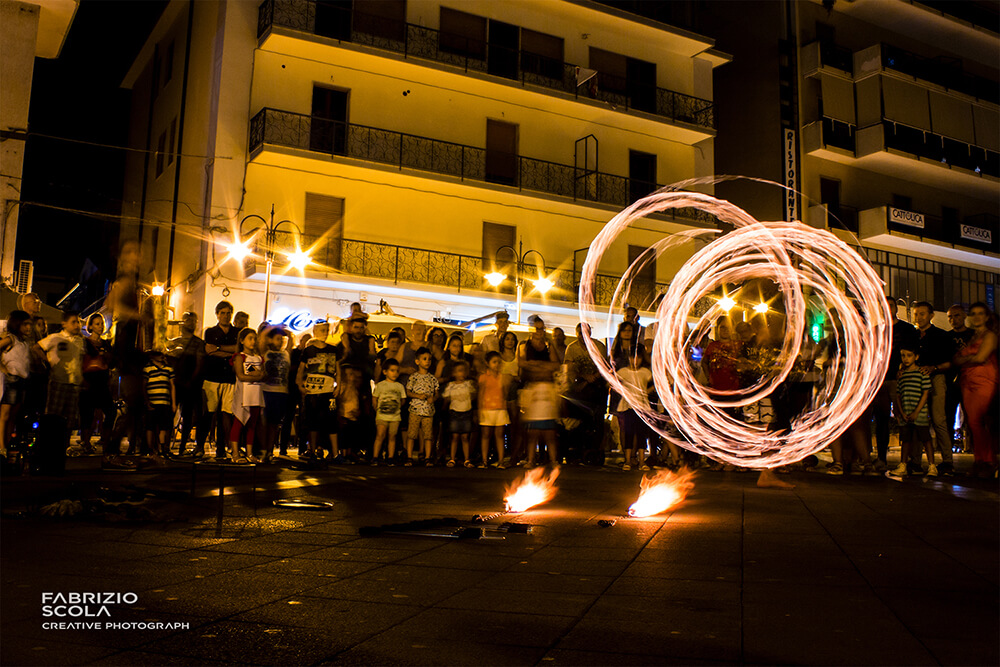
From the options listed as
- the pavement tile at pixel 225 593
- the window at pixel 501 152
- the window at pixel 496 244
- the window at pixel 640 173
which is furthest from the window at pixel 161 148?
the pavement tile at pixel 225 593

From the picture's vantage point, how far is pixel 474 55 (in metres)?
26.6

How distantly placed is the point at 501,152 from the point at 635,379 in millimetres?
16943

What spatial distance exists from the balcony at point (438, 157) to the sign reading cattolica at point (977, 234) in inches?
493

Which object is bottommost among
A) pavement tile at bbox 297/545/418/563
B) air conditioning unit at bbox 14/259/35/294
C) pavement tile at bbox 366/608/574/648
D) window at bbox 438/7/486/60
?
pavement tile at bbox 366/608/574/648

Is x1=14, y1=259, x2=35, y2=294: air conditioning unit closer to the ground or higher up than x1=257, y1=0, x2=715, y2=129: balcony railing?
closer to the ground

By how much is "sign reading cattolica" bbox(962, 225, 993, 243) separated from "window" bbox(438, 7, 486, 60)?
68.7 ft

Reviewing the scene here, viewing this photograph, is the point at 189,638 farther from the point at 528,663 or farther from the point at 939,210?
the point at 939,210

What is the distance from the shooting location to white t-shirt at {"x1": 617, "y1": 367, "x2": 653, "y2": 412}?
37.5ft

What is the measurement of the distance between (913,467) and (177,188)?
21744 mm

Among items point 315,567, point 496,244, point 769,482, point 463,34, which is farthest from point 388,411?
point 463,34

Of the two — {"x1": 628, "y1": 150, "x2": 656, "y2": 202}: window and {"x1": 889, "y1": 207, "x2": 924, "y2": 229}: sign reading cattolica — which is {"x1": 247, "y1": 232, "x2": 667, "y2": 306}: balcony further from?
{"x1": 889, "y1": 207, "x2": 924, "y2": 229}: sign reading cattolica

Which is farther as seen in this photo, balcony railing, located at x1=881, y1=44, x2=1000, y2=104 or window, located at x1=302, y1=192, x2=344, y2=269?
balcony railing, located at x1=881, y1=44, x2=1000, y2=104

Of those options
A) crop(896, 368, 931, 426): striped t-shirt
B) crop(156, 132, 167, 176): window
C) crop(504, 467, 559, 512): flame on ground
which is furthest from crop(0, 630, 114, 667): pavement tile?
crop(156, 132, 167, 176): window

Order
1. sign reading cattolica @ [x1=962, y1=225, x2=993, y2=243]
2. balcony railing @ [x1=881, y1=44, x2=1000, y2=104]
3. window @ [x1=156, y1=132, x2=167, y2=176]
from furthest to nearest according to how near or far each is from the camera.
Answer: sign reading cattolica @ [x1=962, y1=225, x2=993, y2=243], balcony railing @ [x1=881, y1=44, x2=1000, y2=104], window @ [x1=156, y1=132, x2=167, y2=176]
